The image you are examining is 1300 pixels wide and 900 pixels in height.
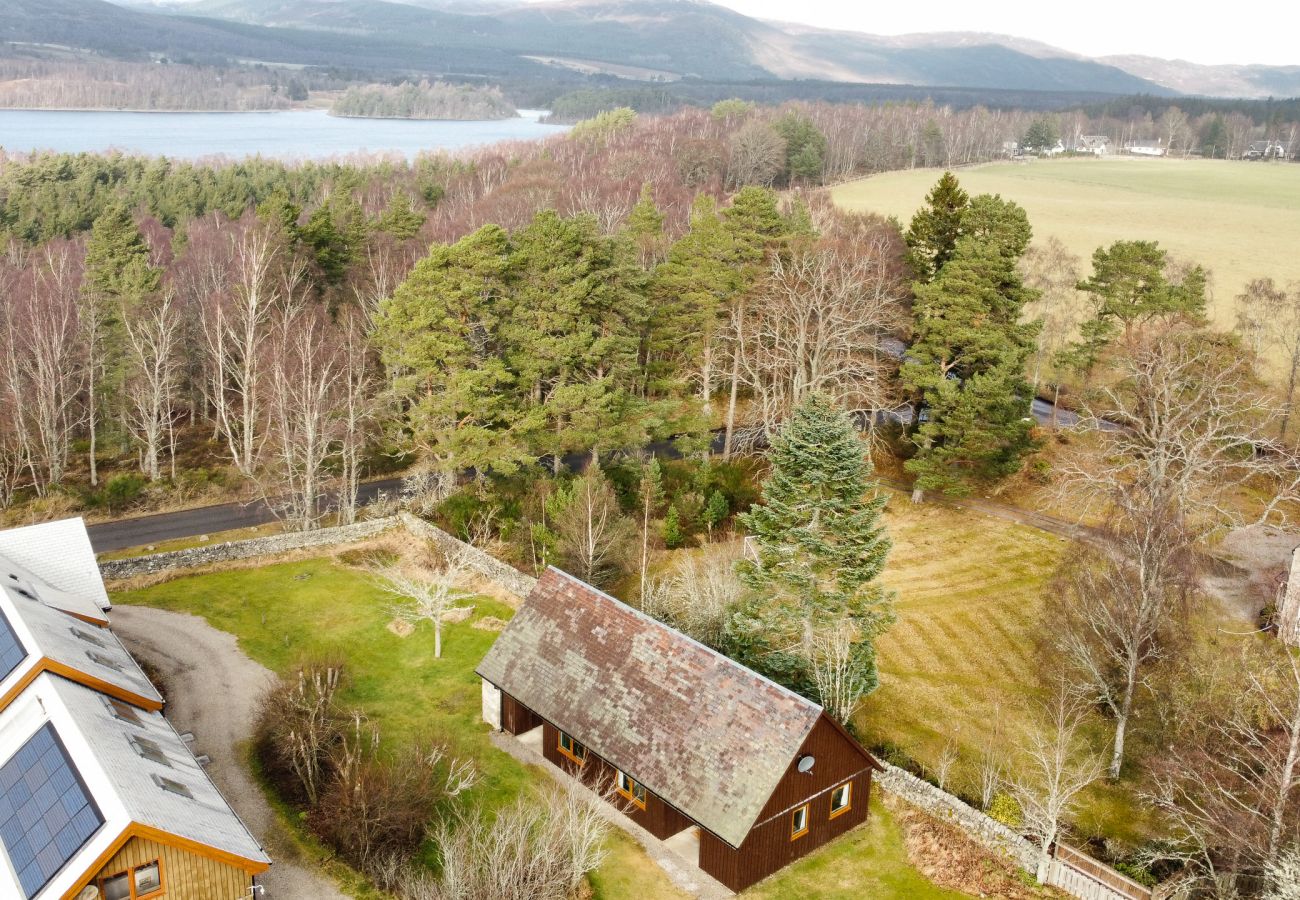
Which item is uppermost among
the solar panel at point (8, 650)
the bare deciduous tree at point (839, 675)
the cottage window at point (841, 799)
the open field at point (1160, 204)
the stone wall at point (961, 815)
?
the open field at point (1160, 204)

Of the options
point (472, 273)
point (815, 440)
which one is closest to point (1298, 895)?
point (815, 440)

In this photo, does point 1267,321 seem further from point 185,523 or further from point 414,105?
point 414,105

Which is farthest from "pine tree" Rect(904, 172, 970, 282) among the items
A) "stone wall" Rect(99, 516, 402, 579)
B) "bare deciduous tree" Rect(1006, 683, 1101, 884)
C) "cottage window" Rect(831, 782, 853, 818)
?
"cottage window" Rect(831, 782, 853, 818)

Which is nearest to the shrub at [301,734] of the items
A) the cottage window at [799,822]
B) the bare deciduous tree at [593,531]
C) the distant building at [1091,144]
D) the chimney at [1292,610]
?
the bare deciduous tree at [593,531]

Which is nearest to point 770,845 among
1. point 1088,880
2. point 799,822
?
point 799,822

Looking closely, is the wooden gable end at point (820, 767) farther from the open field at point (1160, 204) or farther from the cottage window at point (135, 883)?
the open field at point (1160, 204)

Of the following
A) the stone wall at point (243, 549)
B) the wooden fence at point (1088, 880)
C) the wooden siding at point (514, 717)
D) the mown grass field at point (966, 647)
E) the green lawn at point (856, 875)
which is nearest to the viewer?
the wooden fence at point (1088, 880)
